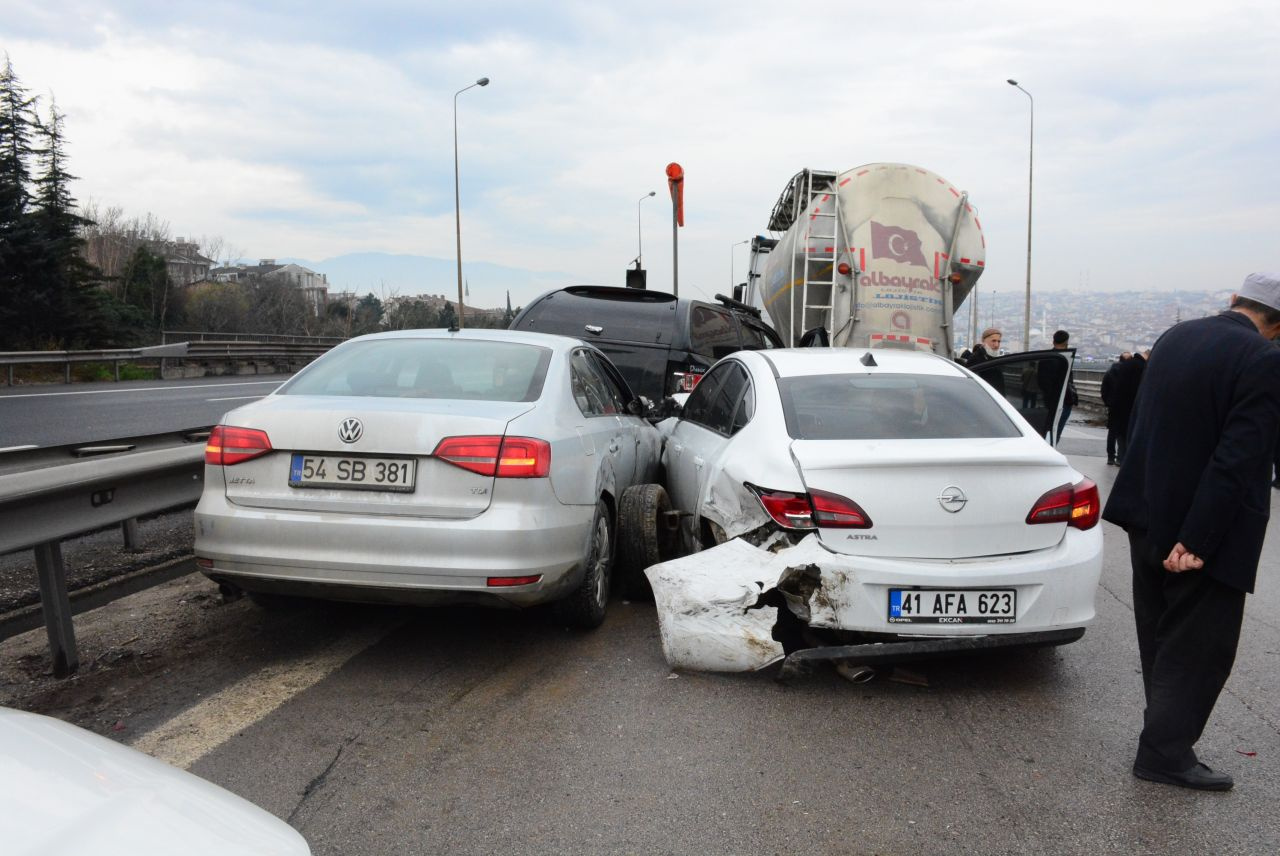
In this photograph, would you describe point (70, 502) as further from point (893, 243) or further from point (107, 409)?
point (107, 409)

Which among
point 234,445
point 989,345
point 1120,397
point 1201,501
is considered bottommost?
point 1120,397

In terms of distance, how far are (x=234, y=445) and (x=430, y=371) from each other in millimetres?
1031

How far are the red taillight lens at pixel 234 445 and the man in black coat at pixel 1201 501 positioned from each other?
355cm

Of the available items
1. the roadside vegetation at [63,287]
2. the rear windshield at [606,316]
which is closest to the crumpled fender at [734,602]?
the rear windshield at [606,316]

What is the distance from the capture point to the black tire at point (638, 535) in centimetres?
542

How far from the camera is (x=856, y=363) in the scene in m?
5.25

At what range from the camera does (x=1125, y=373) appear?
13320 millimetres

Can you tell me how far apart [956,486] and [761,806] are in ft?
5.40

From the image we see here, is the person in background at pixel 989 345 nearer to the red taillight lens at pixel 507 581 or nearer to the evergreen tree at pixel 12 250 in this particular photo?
the red taillight lens at pixel 507 581

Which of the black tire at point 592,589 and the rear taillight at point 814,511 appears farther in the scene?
the black tire at point 592,589

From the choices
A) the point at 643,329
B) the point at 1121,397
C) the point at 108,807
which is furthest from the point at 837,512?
the point at 1121,397

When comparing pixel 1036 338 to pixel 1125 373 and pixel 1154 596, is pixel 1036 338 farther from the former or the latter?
pixel 1154 596

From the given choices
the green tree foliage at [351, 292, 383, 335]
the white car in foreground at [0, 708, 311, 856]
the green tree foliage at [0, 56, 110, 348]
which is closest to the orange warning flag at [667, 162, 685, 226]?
the white car in foreground at [0, 708, 311, 856]

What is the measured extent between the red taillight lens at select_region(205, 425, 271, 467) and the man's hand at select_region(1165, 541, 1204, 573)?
3.57 metres
